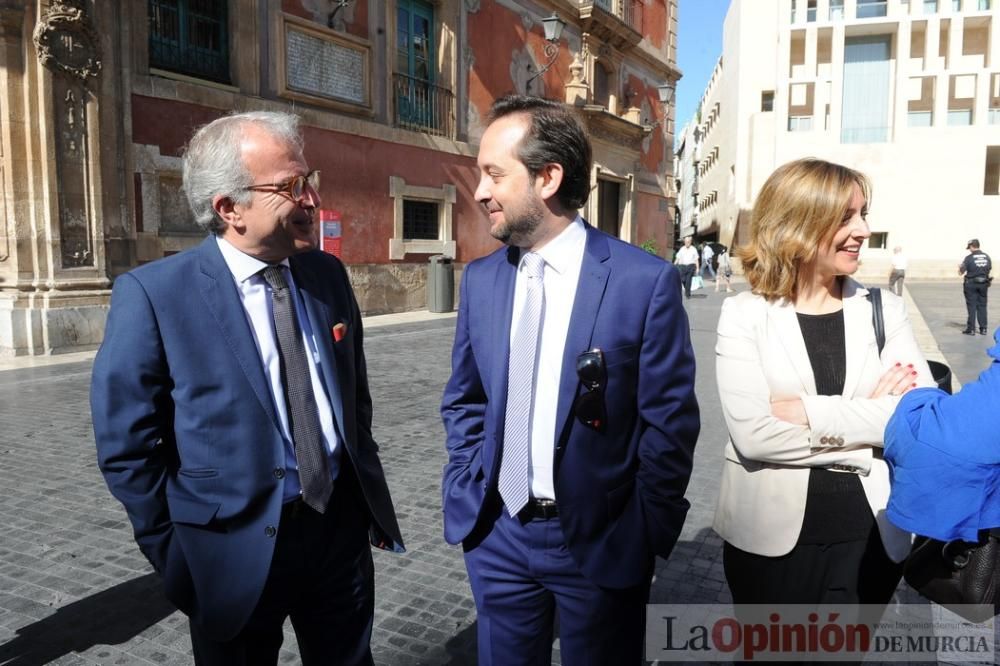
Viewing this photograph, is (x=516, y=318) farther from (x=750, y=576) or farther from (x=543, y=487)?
(x=750, y=576)

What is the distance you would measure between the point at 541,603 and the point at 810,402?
91 cm

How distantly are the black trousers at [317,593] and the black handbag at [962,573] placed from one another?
1.45m

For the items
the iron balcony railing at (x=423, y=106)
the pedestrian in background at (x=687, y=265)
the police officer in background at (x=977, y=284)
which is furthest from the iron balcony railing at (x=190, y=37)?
the pedestrian in background at (x=687, y=265)

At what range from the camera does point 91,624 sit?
3158mm

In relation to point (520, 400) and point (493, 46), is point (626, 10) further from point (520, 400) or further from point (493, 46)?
point (520, 400)

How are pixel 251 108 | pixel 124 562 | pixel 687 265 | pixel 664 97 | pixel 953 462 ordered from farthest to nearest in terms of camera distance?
pixel 664 97
pixel 687 265
pixel 251 108
pixel 124 562
pixel 953 462

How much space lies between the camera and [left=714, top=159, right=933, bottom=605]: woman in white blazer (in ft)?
6.77

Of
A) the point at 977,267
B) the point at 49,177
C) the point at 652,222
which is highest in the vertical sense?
the point at 652,222

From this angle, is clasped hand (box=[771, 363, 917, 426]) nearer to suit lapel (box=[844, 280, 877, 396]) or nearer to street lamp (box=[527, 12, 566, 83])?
suit lapel (box=[844, 280, 877, 396])

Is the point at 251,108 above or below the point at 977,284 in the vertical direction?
above

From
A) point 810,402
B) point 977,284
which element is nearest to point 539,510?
point 810,402

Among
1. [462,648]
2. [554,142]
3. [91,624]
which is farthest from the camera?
[91,624]

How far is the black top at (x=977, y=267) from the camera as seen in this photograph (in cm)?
1259

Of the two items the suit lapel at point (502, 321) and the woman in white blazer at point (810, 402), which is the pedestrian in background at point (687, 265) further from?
the suit lapel at point (502, 321)
